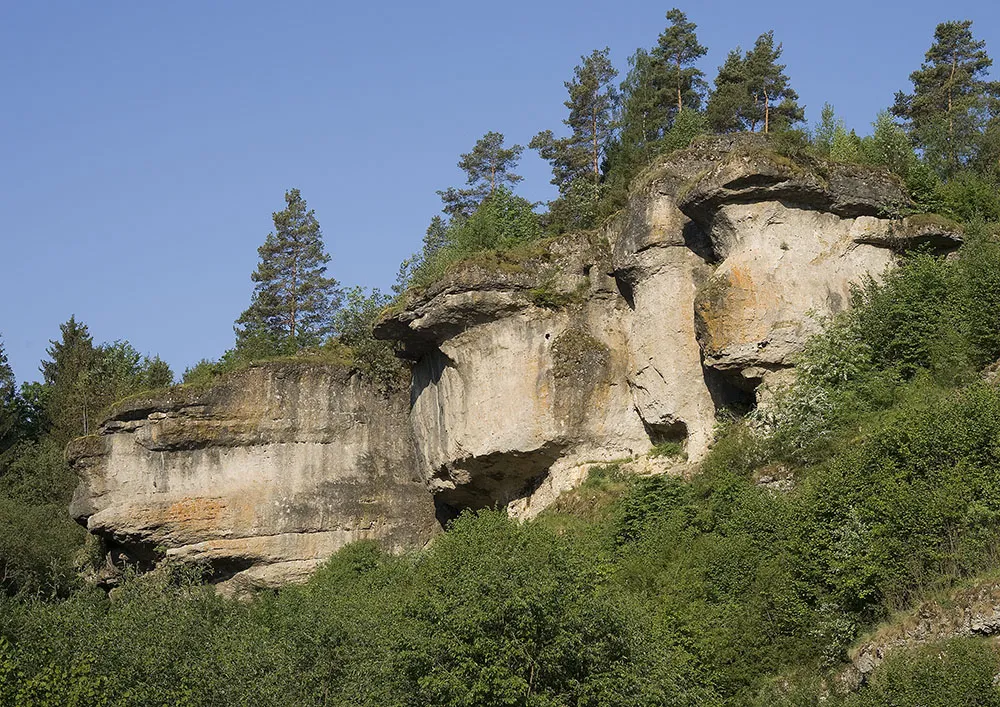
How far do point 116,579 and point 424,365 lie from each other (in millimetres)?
10925

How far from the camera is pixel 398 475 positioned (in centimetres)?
3894

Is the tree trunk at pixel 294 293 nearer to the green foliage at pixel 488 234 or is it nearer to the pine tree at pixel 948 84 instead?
the green foliage at pixel 488 234

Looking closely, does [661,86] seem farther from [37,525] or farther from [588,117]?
[37,525]

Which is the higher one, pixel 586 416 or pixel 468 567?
pixel 586 416

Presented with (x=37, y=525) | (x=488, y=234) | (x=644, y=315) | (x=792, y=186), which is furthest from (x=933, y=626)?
(x=37, y=525)

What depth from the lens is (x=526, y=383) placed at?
1385 inches

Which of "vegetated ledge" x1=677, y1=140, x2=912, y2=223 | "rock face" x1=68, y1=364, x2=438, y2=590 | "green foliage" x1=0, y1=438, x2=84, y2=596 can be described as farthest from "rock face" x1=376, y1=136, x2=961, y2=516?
"green foliage" x1=0, y1=438, x2=84, y2=596

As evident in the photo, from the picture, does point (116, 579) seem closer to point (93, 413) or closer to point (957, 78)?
point (93, 413)

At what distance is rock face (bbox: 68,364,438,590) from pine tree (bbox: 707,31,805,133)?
14652mm

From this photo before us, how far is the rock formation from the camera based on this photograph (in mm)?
32375

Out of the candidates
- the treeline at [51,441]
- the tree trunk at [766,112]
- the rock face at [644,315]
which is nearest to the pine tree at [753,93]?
the tree trunk at [766,112]

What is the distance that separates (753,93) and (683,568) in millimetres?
24157


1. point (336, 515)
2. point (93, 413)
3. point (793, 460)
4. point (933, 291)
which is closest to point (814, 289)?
point (933, 291)

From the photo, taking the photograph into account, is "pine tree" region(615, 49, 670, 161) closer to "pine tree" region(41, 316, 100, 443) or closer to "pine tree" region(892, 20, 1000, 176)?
"pine tree" region(892, 20, 1000, 176)
